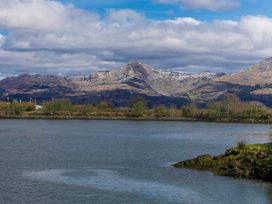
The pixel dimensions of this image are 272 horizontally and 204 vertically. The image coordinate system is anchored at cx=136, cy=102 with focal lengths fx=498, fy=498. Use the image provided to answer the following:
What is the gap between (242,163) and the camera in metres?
64.6

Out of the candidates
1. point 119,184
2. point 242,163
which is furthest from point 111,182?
point 242,163

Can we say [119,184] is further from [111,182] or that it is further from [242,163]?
[242,163]

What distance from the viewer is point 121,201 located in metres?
48.1

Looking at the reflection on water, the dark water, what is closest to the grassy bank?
the dark water

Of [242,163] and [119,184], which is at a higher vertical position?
[242,163]

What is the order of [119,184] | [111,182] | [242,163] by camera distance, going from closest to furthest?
[119,184] → [111,182] → [242,163]

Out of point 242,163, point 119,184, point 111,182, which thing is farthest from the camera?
point 242,163

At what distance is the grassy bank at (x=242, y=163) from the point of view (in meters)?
60.4

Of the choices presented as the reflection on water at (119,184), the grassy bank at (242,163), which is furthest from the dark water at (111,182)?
the grassy bank at (242,163)

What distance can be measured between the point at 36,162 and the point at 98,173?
14.6 metres

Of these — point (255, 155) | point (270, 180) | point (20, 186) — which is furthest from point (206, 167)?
point (20, 186)

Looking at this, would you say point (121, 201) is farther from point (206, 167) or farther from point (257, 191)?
point (206, 167)

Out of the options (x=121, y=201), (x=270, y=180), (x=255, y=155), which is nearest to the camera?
(x=121, y=201)

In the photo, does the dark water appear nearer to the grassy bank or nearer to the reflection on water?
the reflection on water
